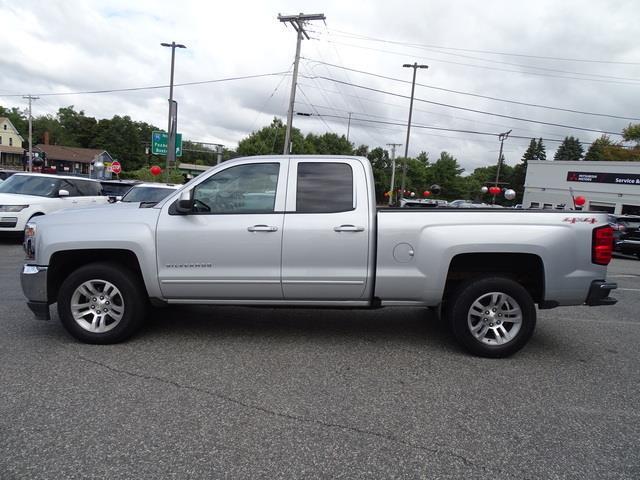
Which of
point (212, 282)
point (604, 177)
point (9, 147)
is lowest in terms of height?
point (212, 282)

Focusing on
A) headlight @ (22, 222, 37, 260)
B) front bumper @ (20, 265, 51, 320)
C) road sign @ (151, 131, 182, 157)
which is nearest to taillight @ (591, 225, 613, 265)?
front bumper @ (20, 265, 51, 320)

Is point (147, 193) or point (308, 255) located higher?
point (147, 193)

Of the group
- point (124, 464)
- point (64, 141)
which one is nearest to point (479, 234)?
point (124, 464)

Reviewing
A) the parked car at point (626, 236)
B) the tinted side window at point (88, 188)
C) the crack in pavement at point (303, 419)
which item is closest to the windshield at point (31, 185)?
the tinted side window at point (88, 188)

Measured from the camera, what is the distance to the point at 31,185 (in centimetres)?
1211

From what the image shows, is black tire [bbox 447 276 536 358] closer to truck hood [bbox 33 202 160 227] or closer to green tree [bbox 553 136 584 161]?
truck hood [bbox 33 202 160 227]

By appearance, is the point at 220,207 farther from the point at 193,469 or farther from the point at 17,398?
the point at 193,469

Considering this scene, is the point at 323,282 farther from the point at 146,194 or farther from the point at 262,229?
the point at 146,194

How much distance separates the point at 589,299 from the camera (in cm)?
446

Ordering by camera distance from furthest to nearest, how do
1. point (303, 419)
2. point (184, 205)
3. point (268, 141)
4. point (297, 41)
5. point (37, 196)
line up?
point (268, 141)
point (297, 41)
point (37, 196)
point (184, 205)
point (303, 419)

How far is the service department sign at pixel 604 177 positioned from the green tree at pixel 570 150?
65.5m

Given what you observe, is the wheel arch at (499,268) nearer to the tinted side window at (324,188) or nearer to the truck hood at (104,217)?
the tinted side window at (324,188)

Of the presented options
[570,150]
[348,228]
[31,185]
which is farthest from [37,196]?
[570,150]

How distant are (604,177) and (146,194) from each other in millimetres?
37873
